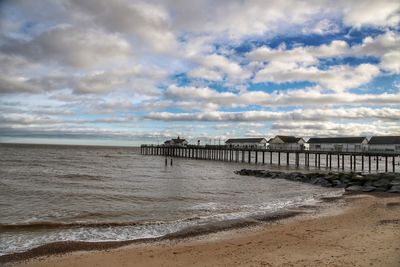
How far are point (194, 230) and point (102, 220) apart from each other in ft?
14.0

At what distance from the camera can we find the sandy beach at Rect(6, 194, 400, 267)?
30.6 ft

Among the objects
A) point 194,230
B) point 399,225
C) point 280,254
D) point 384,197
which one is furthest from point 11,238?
point 384,197

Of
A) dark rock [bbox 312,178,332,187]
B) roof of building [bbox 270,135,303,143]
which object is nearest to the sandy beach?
dark rock [bbox 312,178,332,187]

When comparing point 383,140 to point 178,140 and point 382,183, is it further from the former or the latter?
point 178,140

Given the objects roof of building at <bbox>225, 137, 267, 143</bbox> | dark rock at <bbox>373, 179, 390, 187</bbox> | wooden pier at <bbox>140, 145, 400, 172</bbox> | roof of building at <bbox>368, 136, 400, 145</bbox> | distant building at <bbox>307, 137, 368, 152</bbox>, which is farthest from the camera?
roof of building at <bbox>225, 137, 267, 143</bbox>

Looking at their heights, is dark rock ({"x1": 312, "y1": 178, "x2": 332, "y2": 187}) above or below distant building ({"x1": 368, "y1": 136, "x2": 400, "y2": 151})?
below

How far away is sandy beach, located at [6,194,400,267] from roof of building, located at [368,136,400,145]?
40909mm

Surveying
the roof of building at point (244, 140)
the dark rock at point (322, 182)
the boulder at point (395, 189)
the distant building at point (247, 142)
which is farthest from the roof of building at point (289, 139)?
the boulder at point (395, 189)

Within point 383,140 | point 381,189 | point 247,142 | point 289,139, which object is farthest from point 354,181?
point 247,142

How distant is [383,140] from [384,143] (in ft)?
4.40

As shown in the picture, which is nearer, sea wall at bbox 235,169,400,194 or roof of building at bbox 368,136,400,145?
sea wall at bbox 235,169,400,194

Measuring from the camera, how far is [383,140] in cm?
5316

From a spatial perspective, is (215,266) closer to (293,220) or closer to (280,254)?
(280,254)

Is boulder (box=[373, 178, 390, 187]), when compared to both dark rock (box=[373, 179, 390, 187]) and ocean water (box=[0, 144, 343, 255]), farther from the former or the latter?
ocean water (box=[0, 144, 343, 255])
